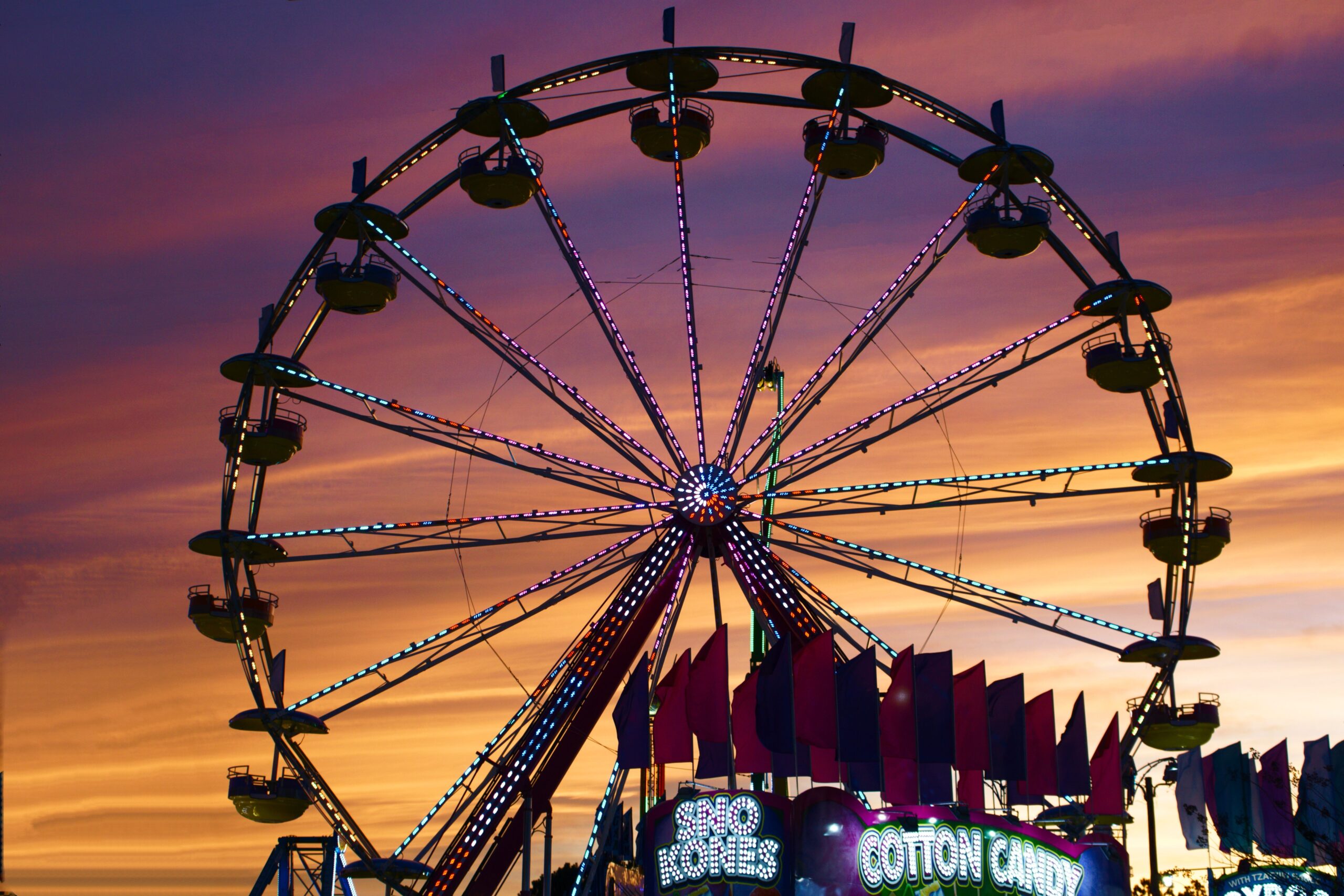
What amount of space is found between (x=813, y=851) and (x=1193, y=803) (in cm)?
2431

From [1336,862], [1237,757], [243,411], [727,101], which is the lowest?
[1336,862]

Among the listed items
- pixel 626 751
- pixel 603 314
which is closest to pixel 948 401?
pixel 603 314

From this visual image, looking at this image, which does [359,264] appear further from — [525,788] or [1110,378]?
[1110,378]

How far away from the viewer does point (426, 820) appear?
29406mm

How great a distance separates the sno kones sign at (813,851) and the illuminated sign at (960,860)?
0.02m

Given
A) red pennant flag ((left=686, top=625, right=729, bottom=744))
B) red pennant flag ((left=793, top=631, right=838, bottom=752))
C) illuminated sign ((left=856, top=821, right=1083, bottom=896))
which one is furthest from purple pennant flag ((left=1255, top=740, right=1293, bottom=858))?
red pennant flag ((left=686, top=625, right=729, bottom=744))

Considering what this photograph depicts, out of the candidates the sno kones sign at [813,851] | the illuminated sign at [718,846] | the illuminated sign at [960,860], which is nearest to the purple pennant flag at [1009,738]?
the illuminated sign at [960,860]

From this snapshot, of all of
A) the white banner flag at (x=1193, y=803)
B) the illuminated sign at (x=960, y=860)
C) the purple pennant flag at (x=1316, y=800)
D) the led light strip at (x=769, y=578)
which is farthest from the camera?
the white banner flag at (x=1193, y=803)

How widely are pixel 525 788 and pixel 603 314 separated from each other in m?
9.27

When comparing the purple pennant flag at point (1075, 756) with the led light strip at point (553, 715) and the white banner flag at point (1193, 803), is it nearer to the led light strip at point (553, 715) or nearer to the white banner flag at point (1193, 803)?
the led light strip at point (553, 715)

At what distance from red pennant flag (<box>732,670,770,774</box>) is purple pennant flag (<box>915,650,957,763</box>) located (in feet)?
9.29

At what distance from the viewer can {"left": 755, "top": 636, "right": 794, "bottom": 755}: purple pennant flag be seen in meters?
27.8

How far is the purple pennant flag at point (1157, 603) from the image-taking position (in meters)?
33.1

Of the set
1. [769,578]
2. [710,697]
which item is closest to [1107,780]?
[769,578]
